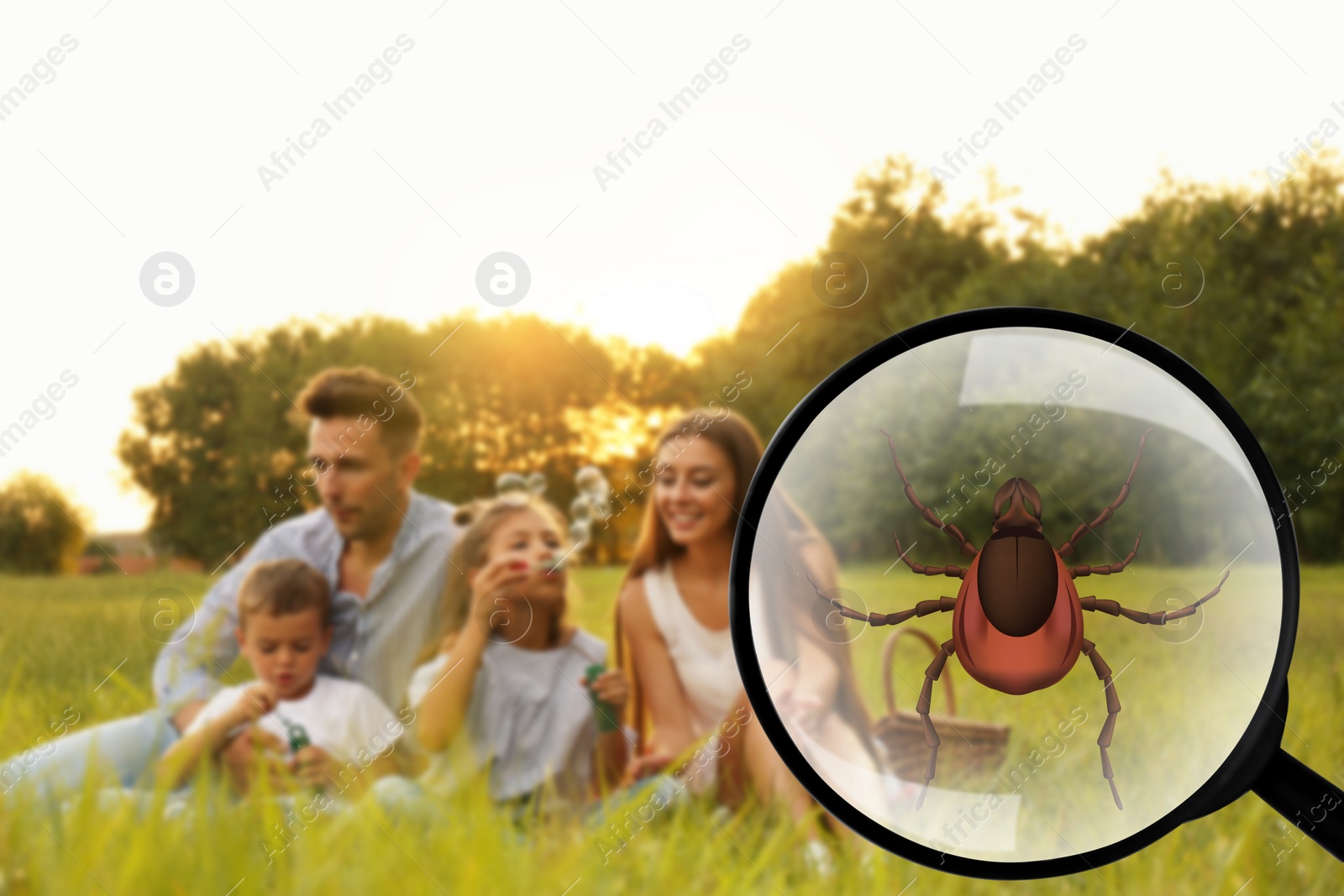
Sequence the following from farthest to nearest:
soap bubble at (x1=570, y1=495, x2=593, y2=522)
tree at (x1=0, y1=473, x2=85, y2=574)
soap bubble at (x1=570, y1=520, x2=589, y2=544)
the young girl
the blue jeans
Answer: tree at (x1=0, y1=473, x2=85, y2=574) < soap bubble at (x1=570, y1=495, x2=593, y2=522) < soap bubble at (x1=570, y1=520, x2=589, y2=544) < the young girl < the blue jeans

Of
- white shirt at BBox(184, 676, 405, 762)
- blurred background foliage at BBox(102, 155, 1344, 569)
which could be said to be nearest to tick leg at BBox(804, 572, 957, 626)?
white shirt at BBox(184, 676, 405, 762)

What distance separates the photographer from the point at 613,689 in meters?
3.02

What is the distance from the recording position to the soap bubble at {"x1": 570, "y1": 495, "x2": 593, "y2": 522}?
3.54 meters

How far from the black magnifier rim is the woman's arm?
223cm

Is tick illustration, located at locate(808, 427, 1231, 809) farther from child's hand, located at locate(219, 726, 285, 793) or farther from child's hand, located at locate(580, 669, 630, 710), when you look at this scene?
child's hand, located at locate(219, 726, 285, 793)

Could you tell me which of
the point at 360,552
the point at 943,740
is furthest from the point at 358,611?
the point at 943,740

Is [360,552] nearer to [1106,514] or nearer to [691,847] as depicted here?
[691,847]

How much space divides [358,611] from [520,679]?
0.77 meters

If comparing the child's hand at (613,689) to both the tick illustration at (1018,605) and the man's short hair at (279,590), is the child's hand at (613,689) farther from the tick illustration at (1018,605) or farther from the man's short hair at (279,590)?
the tick illustration at (1018,605)

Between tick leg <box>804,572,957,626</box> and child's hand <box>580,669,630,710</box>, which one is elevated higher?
tick leg <box>804,572,957,626</box>

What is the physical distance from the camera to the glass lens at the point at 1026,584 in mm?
644

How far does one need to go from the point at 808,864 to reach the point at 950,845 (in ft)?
3.68

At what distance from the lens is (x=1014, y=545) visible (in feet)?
2.09

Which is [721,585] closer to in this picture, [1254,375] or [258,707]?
[258,707]
